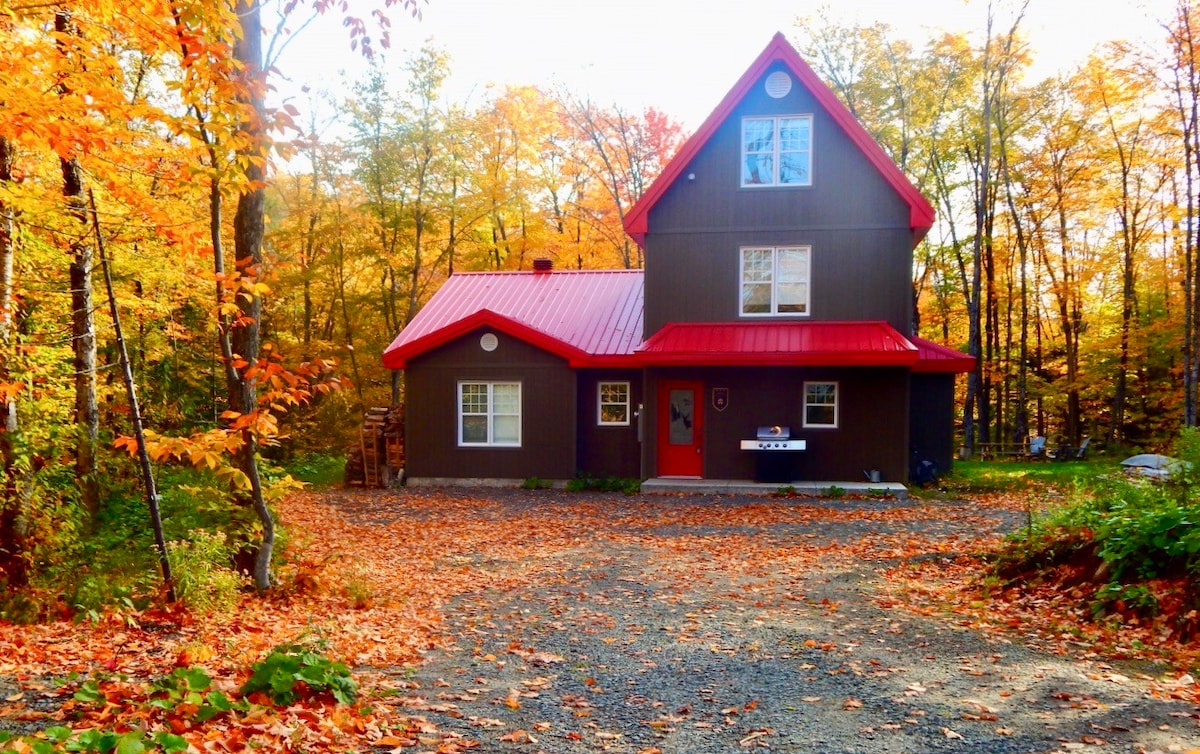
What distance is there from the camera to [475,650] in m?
6.24

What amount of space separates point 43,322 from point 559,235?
70.1 feet

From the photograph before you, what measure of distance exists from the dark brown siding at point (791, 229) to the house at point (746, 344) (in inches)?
1.2

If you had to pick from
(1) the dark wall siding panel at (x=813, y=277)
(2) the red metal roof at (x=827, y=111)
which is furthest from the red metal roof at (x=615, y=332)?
(2) the red metal roof at (x=827, y=111)

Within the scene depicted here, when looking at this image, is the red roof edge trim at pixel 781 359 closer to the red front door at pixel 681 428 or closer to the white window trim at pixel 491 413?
the red front door at pixel 681 428

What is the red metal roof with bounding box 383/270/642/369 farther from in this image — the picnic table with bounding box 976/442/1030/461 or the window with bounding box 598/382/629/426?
the picnic table with bounding box 976/442/1030/461

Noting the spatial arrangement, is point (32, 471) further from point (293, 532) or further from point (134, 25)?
point (134, 25)

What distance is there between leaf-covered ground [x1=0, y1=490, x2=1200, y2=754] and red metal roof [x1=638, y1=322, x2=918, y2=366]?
5542 mm

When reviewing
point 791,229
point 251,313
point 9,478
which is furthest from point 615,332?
point 9,478

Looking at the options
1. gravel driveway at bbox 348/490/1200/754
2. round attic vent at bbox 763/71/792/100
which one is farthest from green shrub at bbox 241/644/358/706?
round attic vent at bbox 763/71/792/100

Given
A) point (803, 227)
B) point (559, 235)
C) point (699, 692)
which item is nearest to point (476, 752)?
point (699, 692)

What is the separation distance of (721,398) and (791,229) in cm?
375

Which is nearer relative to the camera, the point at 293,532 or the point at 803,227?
the point at 293,532

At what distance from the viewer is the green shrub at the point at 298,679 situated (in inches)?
178

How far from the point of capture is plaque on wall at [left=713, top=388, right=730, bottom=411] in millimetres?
17250
